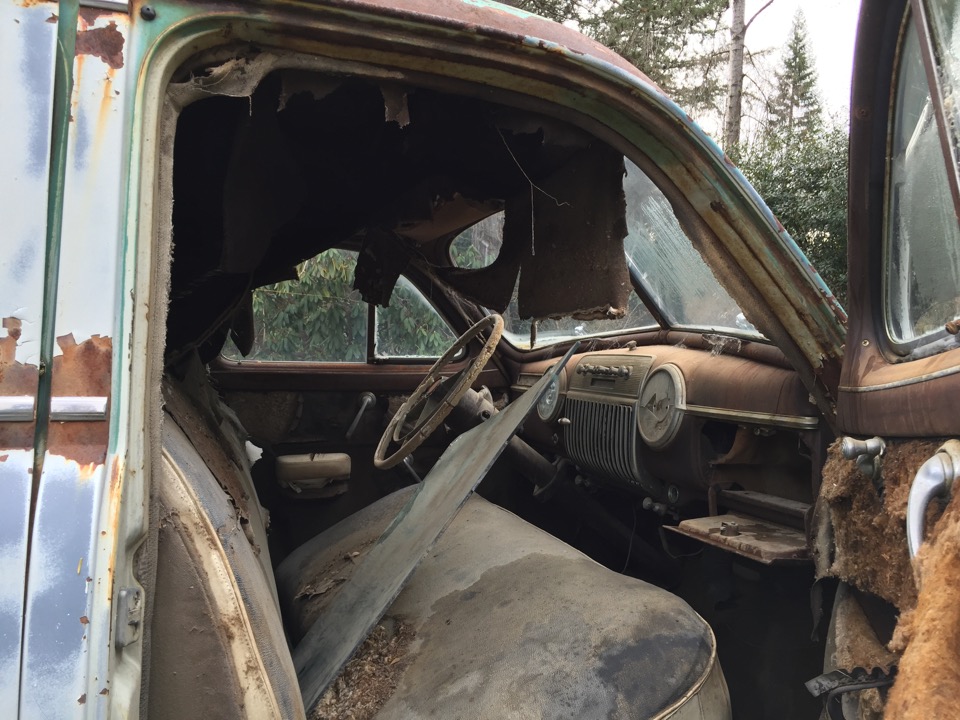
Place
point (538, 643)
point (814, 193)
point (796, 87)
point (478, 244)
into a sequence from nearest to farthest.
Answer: point (538, 643) < point (478, 244) < point (814, 193) < point (796, 87)

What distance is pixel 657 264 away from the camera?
252 cm

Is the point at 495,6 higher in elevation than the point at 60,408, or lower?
higher

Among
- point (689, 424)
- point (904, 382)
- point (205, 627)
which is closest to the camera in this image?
point (205, 627)

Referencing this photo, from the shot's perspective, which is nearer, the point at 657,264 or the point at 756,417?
the point at 756,417

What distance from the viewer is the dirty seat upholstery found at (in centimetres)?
106

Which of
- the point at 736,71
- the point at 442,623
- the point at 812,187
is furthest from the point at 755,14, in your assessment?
the point at 442,623

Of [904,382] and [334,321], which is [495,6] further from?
[334,321]

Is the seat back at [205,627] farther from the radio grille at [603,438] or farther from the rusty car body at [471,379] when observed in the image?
the radio grille at [603,438]

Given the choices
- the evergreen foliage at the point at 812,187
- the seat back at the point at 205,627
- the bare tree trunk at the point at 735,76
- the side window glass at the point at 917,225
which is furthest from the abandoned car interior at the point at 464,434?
the bare tree trunk at the point at 735,76

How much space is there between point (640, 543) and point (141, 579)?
201cm

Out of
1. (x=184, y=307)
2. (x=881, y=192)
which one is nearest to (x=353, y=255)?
(x=184, y=307)

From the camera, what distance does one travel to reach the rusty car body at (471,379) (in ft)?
2.99

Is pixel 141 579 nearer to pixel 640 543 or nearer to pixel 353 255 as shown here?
pixel 640 543

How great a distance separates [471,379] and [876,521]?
1.00m
